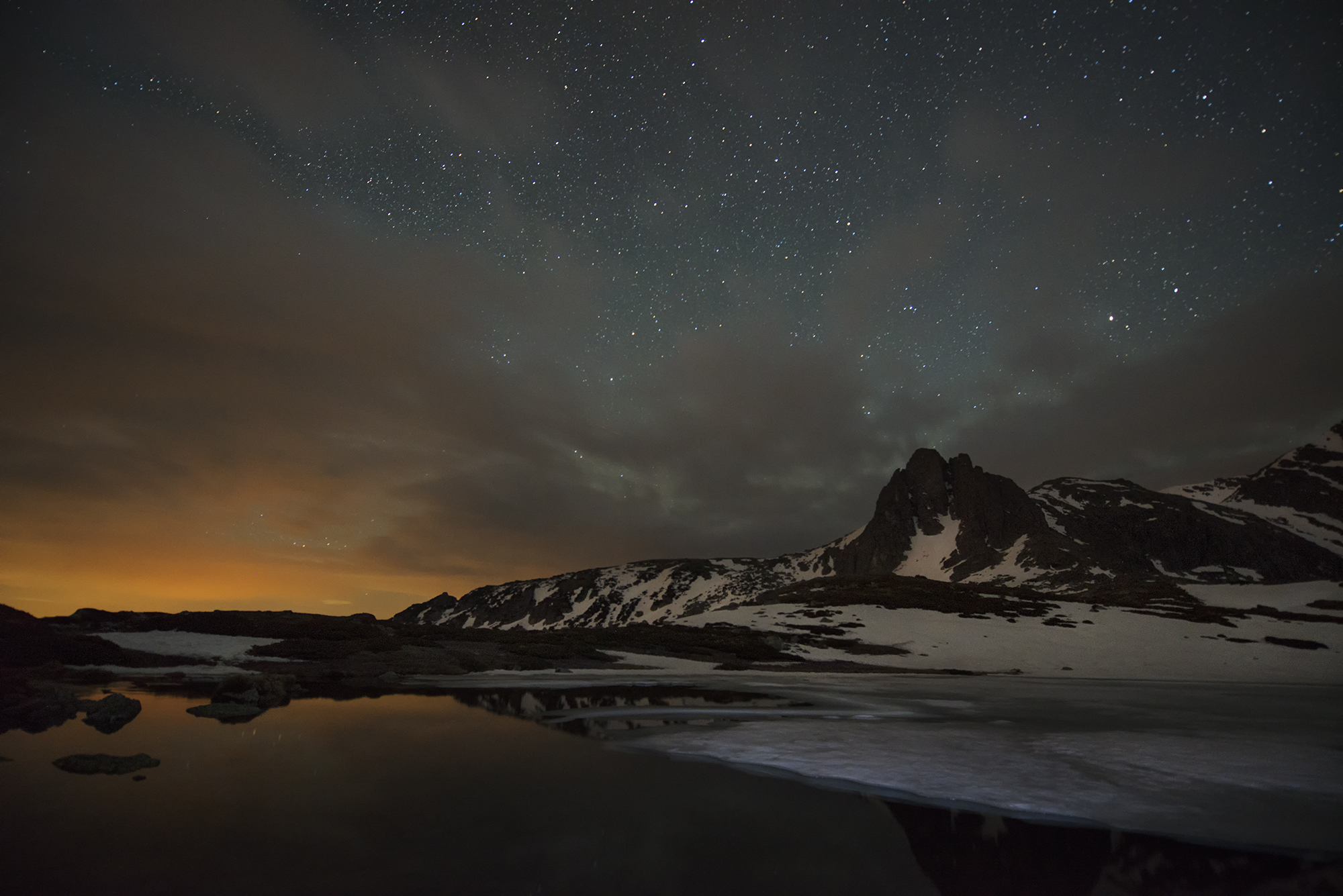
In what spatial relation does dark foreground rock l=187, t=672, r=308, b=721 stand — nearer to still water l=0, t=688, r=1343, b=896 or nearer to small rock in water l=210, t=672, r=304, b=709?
small rock in water l=210, t=672, r=304, b=709

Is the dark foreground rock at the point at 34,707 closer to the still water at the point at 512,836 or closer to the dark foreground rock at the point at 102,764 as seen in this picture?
the still water at the point at 512,836

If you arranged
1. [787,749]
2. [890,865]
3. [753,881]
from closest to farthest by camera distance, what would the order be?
[753,881], [890,865], [787,749]

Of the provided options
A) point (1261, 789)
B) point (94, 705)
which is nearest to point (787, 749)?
point (1261, 789)

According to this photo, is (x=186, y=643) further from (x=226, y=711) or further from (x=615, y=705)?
(x=615, y=705)

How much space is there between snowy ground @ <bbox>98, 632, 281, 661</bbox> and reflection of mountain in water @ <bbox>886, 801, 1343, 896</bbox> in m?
30.7

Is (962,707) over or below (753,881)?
below

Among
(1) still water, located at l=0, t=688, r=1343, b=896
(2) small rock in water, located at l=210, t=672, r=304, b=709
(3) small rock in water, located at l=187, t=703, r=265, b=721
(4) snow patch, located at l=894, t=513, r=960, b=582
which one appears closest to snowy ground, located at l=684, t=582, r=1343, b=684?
(2) small rock in water, located at l=210, t=672, r=304, b=709

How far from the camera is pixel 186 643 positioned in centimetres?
2745

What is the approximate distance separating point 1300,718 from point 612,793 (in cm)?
2461

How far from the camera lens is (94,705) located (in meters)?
13.3

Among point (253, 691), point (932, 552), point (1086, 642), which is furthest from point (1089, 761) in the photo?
point (932, 552)

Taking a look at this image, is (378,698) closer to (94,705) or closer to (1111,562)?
(94,705)

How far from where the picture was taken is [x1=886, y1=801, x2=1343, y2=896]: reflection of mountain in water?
5523 millimetres

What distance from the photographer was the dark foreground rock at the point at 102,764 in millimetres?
8555
